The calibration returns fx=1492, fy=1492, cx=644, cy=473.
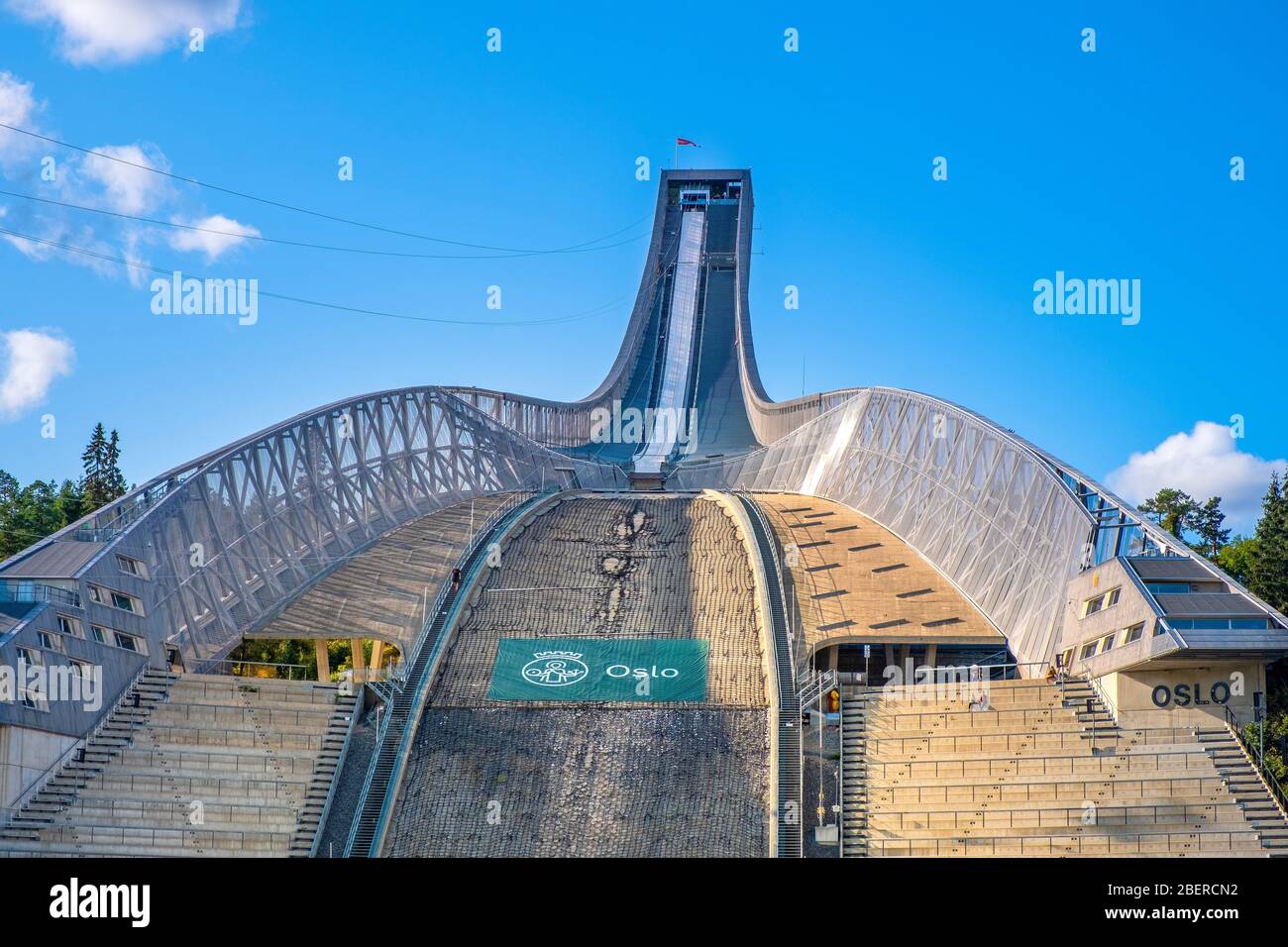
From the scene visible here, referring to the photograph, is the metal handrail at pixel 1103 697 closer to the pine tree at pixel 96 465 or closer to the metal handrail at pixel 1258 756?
the metal handrail at pixel 1258 756

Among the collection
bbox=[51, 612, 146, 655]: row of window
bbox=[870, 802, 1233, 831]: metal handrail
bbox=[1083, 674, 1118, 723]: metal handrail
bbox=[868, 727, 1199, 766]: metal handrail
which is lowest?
bbox=[870, 802, 1233, 831]: metal handrail

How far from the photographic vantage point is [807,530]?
5106 centimetres

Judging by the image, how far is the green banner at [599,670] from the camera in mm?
38188

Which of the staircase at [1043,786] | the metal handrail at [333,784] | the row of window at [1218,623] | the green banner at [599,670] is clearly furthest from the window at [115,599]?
the row of window at [1218,623]

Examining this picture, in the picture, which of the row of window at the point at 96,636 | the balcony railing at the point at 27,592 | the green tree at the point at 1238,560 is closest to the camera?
the row of window at the point at 96,636

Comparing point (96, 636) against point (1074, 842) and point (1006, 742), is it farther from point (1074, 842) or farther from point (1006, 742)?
point (1074, 842)

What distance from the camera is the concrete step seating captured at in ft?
102

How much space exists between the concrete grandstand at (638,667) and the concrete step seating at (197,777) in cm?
8

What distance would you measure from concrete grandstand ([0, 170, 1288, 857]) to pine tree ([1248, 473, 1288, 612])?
326 inches

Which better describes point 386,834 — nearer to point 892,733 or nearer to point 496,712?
point 496,712

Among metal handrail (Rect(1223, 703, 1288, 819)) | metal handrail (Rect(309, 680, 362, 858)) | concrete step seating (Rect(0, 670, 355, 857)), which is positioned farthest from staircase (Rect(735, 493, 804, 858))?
concrete step seating (Rect(0, 670, 355, 857))

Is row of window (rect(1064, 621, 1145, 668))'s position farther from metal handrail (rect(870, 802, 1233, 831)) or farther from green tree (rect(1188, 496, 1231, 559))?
green tree (rect(1188, 496, 1231, 559))
